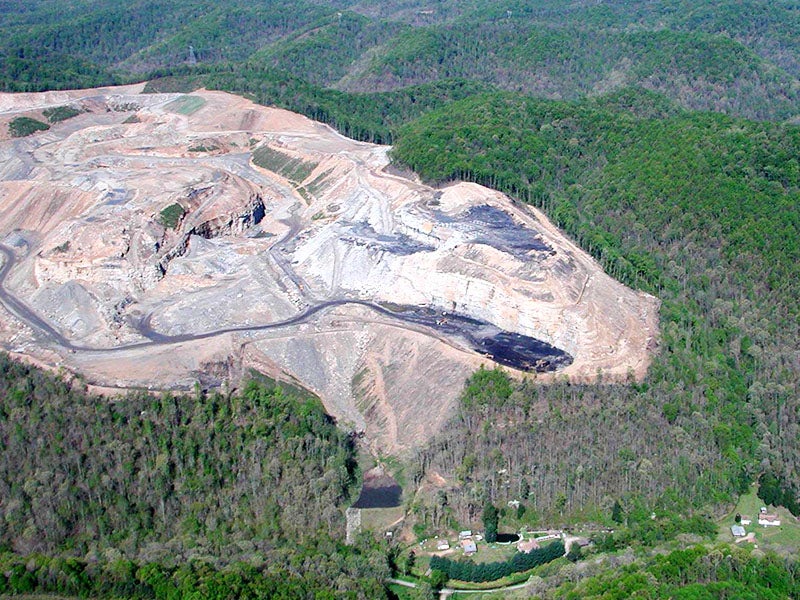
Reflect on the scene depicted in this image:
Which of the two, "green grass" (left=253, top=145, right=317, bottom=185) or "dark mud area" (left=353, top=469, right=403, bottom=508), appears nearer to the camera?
"dark mud area" (left=353, top=469, right=403, bottom=508)

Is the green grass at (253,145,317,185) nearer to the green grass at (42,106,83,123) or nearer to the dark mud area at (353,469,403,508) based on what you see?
the green grass at (42,106,83,123)

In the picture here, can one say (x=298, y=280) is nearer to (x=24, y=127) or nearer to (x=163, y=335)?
(x=163, y=335)

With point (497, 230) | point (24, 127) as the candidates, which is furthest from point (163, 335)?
point (24, 127)

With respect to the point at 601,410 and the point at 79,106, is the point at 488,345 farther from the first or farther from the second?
the point at 79,106

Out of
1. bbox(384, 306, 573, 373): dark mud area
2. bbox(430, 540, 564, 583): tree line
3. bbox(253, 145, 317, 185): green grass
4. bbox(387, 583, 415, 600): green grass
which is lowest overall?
bbox(387, 583, 415, 600): green grass

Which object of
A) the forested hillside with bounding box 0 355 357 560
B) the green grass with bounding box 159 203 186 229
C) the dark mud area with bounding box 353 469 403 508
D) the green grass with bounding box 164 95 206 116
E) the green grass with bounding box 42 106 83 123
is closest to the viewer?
the forested hillside with bounding box 0 355 357 560

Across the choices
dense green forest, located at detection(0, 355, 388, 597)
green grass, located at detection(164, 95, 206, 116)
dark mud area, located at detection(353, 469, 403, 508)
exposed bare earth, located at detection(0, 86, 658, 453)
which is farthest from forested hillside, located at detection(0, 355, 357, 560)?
green grass, located at detection(164, 95, 206, 116)

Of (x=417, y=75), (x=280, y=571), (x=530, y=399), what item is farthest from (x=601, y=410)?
(x=417, y=75)

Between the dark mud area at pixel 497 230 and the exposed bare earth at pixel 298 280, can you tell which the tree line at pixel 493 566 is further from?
the dark mud area at pixel 497 230

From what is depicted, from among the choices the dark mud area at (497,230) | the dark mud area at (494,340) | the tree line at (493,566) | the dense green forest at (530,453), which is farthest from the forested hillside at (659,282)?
the dark mud area at (497,230)
